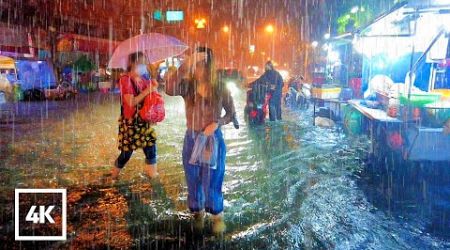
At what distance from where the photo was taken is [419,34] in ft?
27.9

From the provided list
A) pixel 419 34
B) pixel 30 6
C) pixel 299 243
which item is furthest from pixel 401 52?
pixel 30 6

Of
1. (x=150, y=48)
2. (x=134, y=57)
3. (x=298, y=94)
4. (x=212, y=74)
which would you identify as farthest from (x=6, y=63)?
(x=212, y=74)

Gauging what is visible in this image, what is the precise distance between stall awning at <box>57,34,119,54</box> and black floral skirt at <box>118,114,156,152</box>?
80.4ft

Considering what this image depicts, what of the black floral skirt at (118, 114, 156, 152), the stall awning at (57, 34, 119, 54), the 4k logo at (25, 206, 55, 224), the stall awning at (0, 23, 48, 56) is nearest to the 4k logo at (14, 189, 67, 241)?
the 4k logo at (25, 206, 55, 224)

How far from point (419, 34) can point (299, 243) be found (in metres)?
6.24

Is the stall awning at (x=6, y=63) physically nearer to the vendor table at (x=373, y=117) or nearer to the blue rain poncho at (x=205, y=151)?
the vendor table at (x=373, y=117)

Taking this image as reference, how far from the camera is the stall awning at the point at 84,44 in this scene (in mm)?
27938

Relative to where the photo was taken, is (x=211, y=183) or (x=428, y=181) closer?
(x=211, y=183)

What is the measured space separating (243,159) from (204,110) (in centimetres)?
377

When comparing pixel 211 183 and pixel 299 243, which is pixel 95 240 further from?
pixel 299 243

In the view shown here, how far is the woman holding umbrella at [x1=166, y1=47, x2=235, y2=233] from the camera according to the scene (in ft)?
14.2

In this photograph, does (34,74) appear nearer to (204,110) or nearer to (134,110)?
(134,110)

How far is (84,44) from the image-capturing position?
30.6m

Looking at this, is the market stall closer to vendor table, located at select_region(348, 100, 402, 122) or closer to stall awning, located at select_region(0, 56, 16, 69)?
vendor table, located at select_region(348, 100, 402, 122)
